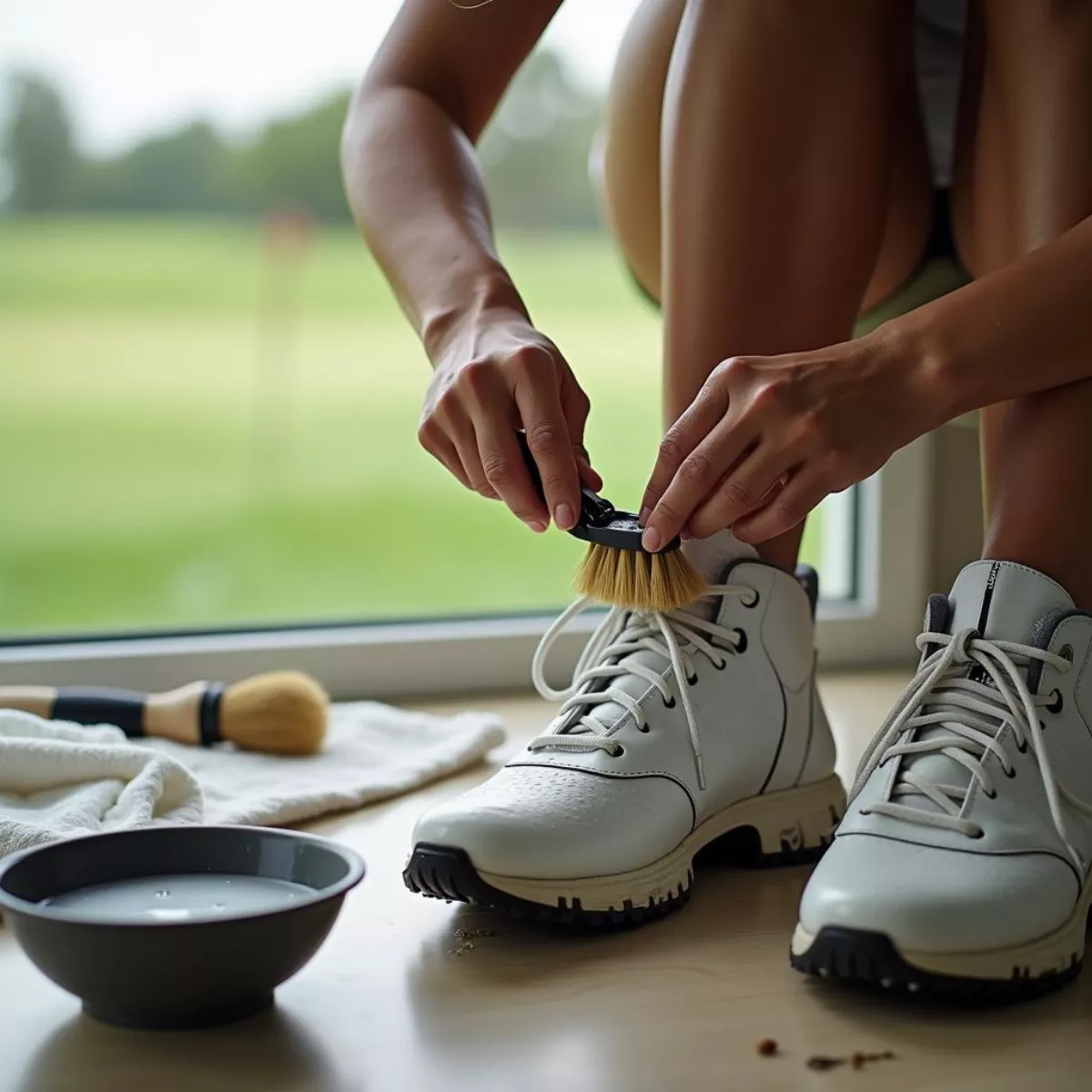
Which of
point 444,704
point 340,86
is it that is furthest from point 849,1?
point 340,86

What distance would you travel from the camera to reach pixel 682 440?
2.35ft

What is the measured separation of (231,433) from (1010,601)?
617 cm

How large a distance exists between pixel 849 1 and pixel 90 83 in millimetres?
2488

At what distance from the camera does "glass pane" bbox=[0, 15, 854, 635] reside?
4.85 metres

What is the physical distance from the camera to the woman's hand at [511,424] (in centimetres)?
74

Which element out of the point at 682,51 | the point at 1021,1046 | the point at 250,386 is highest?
the point at 682,51

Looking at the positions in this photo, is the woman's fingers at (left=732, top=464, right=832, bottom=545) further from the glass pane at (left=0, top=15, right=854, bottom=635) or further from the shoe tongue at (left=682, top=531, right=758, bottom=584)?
the glass pane at (left=0, top=15, right=854, bottom=635)

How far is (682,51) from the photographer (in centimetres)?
88

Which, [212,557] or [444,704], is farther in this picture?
[212,557]

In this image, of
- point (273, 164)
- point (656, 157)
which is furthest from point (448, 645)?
point (273, 164)

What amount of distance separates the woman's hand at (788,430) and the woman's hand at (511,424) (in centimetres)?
6

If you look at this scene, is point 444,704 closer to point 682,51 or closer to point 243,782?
point 243,782

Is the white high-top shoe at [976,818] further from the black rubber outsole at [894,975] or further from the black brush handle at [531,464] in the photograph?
the black brush handle at [531,464]

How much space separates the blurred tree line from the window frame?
1048 millimetres
